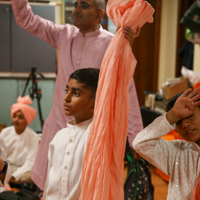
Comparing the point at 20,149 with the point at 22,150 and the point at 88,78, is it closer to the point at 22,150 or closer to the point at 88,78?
the point at 22,150

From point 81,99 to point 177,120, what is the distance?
0.36 metres

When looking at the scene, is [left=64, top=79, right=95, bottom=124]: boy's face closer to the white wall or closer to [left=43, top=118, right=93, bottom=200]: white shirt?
[left=43, top=118, right=93, bottom=200]: white shirt

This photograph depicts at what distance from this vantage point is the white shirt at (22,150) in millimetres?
3006

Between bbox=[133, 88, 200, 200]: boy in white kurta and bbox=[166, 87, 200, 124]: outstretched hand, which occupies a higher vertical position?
bbox=[166, 87, 200, 124]: outstretched hand

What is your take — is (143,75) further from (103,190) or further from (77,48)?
(103,190)

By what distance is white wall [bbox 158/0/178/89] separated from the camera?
4844 millimetres

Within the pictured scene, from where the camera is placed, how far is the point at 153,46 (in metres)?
5.37

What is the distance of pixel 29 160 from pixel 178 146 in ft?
7.09

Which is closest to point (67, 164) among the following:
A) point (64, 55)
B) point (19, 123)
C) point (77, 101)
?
point (77, 101)

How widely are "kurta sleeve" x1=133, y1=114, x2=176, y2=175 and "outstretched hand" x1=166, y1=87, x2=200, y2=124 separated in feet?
0.10

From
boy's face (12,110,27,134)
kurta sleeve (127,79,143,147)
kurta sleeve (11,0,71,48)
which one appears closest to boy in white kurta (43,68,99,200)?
kurta sleeve (127,79,143,147)

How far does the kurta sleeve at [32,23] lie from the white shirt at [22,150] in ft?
5.41

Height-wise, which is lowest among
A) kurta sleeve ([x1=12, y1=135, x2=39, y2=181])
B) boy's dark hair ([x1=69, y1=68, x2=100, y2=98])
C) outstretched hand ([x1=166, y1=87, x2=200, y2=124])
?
kurta sleeve ([x1=12, y1=135, x2=39, y2=181])

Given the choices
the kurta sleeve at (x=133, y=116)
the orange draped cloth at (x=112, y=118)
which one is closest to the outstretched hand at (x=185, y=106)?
the orange draped cloth at (x=112, y=118)
